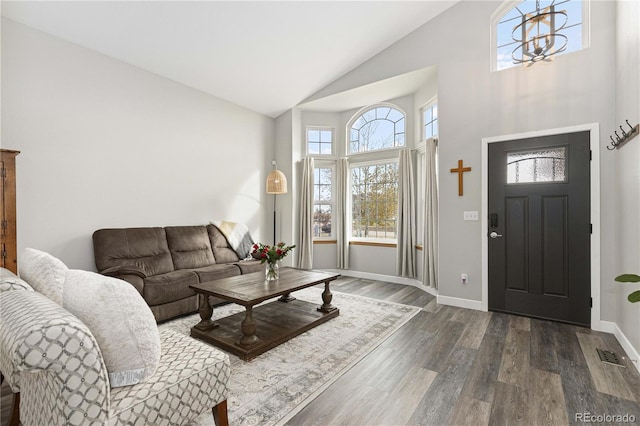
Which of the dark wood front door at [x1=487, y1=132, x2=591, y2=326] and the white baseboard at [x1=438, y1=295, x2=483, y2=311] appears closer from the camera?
the dark wood front door at [x1=487, y1=132, x2=591, y2=326]

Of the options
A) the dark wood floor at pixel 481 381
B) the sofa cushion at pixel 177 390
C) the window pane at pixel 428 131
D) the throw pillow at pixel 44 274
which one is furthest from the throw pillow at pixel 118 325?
the window pane at pixel 428 131

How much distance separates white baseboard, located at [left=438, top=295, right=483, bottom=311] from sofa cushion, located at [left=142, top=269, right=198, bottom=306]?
3.12 metres

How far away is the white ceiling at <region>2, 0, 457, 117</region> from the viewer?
10.3 feet

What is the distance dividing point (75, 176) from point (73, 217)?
1.50 ft

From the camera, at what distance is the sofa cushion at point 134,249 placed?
348 centimetres

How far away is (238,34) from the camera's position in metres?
3.74

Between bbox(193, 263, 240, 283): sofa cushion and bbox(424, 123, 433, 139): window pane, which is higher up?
bbox(424, 123, 433, 139): window pane

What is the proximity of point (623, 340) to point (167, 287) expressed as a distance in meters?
4.39

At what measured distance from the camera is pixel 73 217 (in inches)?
135

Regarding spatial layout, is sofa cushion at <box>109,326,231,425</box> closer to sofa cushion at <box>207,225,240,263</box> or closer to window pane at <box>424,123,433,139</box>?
sofa cushion at <box>207,225,240,263</box>

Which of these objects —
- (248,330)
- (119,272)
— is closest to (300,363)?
(248,330)

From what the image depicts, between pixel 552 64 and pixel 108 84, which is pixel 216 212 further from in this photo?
pixel 552 64

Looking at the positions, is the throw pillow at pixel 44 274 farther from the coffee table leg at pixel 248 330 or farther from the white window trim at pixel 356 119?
the white window trim at pixel 356 119

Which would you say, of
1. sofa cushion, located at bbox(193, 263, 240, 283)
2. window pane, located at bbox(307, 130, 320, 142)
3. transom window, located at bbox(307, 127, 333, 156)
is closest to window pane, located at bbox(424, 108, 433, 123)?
transom window, located at bbox(307, 127, 333, 156)
